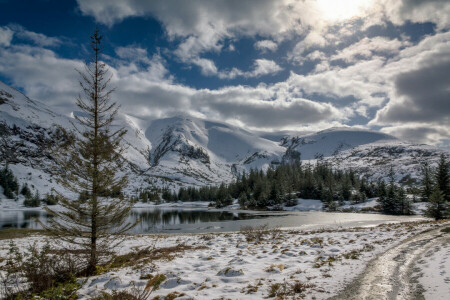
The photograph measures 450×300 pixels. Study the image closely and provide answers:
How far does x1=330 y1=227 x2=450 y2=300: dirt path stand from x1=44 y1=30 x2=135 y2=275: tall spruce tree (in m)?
9.87

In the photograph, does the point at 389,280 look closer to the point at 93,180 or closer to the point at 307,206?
the point at 93,180

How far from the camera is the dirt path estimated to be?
732 cm

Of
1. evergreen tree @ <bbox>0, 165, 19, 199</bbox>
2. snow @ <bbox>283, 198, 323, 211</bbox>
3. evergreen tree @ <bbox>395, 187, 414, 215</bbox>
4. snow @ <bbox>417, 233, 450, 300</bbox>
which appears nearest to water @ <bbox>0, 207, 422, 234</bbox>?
evergreen tree @ <bbox>395, 187, 414, 215</bbox>

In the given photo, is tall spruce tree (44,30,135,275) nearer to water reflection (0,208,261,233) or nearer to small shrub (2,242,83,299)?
small shrub (2,242,83,299)

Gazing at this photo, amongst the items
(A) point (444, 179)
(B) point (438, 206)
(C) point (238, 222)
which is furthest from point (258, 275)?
(A) point (444, 179)

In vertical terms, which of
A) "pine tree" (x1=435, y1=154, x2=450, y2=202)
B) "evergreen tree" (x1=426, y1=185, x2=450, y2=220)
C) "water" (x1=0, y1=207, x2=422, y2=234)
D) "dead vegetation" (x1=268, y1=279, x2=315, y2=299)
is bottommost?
"water" (x1=0, y1=207, x2=422, y2=234)

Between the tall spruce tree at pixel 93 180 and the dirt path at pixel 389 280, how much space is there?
9872 mm

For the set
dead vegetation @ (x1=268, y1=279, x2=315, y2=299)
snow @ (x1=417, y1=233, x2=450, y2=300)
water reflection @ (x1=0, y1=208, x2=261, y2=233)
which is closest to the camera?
snow @ (x1=417, y1=233, x2=450, y2=300)

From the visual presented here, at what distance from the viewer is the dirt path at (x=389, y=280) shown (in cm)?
732

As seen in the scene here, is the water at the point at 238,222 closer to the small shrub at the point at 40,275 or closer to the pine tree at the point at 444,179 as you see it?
the pine tree at the point at 444,179

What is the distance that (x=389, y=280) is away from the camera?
8.55 meters

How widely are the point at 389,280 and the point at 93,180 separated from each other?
13280mm

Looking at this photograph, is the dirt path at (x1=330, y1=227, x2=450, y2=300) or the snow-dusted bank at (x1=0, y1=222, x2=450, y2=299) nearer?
the dirt path at (x1=330, y1=227, x2=450, y2=300)

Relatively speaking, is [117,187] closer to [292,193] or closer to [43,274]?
[43,274]
